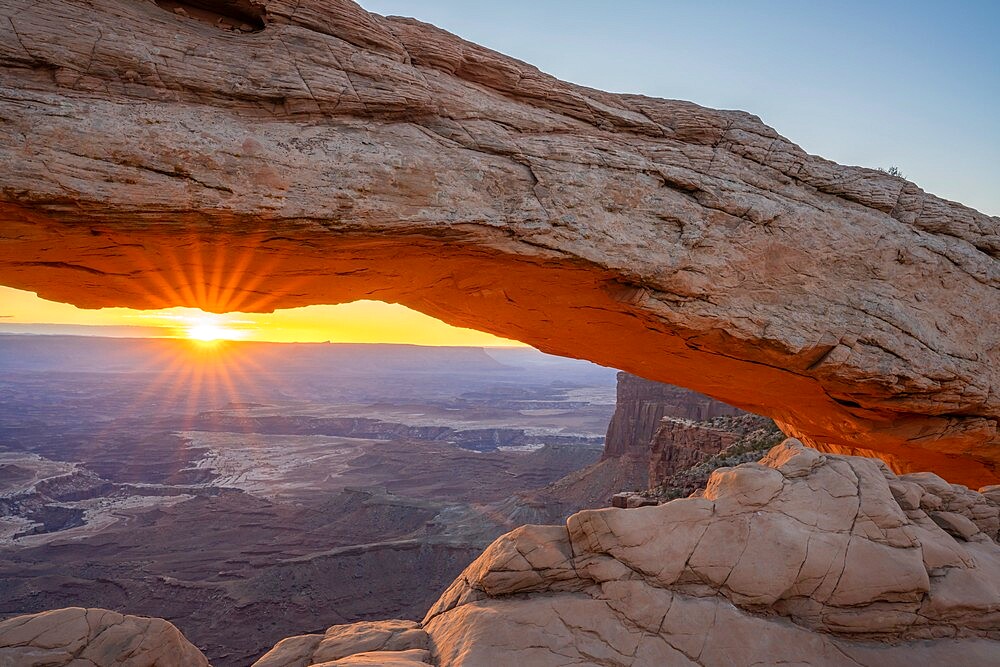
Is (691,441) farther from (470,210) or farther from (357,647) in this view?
(357,647)

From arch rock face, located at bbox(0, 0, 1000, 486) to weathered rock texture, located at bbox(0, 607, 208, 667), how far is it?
514cm

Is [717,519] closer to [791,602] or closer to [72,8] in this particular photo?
[791,602]

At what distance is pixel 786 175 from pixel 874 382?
13.4 feet

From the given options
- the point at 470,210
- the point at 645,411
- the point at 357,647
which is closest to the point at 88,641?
the point at 357,647

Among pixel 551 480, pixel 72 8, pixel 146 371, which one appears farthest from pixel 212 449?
pixel 146 371

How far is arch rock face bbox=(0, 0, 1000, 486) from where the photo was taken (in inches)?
264

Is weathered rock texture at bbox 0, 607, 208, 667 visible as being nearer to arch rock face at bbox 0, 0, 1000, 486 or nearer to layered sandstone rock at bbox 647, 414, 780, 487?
arch rock face at bbox 0, 0, 1000, 486

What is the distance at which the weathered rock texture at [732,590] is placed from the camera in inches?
224

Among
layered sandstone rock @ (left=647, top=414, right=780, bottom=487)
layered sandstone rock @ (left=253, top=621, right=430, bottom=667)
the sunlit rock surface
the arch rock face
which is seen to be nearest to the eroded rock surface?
the sunlit rock surface

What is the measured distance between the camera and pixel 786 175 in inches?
399

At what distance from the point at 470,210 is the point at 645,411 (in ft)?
155

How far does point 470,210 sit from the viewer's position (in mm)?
7957

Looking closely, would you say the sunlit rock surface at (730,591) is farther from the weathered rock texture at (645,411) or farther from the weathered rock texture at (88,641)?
the weathered rock texture at (645,411)

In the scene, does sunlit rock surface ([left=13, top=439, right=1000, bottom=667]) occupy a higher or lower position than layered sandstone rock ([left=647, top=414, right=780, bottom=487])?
higher
